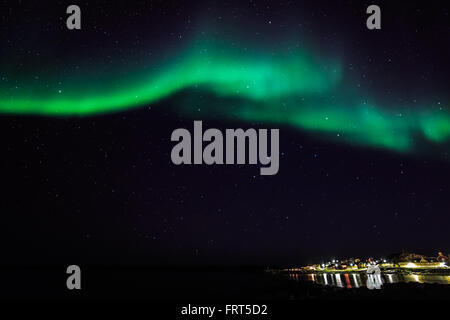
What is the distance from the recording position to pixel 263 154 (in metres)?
11.7

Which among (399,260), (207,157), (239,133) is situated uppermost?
(239,133)

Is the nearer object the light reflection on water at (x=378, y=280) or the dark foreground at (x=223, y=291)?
the dark foreground at (x=223, y=291)

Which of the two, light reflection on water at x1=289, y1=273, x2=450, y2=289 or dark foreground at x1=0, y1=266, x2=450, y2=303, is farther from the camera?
light reflection on water at x1=289, y1=273, x2=450, y2=289
